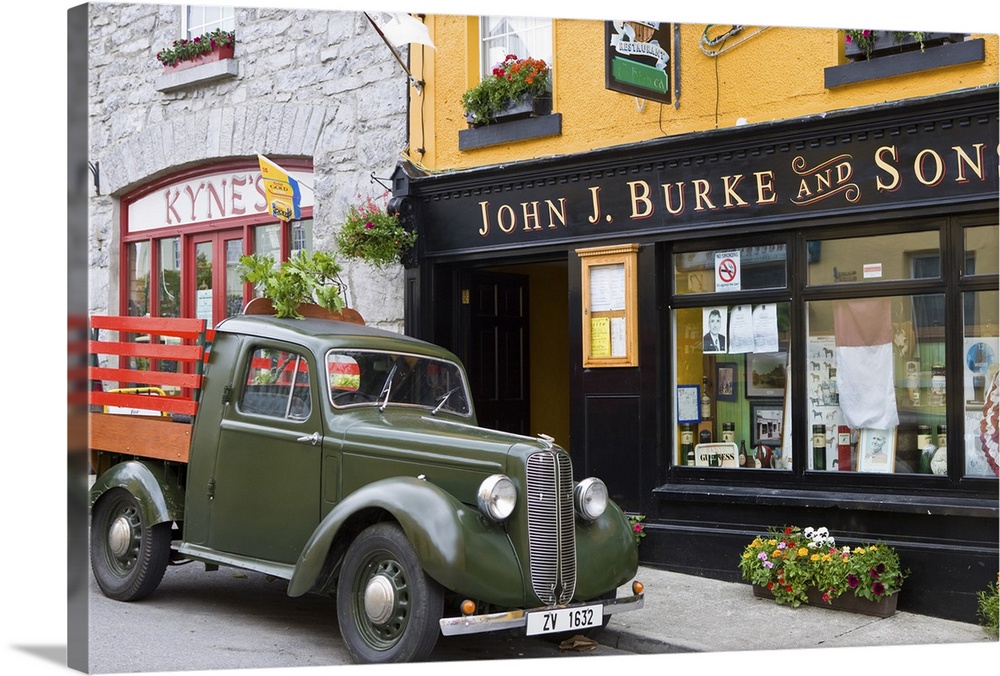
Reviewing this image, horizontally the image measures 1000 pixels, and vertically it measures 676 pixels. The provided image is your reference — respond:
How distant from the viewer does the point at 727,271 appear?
8188 mm

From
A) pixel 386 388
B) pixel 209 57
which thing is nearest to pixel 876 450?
pixel 386 388

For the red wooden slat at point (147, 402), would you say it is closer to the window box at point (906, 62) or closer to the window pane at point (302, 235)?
the window pane at point (302, 235)

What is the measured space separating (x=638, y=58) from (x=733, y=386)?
7.78 feet

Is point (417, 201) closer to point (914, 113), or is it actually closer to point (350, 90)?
point (350, 90)

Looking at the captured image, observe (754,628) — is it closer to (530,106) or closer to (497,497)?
(497,497)

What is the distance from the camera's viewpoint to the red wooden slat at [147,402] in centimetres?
729

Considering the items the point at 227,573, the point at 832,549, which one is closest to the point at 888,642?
the point at 832,549

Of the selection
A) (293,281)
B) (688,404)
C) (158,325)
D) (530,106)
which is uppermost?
(530,106)

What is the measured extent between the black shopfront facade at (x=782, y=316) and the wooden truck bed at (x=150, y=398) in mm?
2598

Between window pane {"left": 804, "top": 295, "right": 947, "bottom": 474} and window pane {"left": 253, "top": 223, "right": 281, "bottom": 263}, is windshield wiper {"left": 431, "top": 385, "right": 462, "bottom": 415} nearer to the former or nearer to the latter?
window pane {"left": 804, "top": 295, "right": 947, "bottom": 474}

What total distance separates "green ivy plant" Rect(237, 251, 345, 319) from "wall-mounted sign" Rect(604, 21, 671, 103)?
227 centimetres

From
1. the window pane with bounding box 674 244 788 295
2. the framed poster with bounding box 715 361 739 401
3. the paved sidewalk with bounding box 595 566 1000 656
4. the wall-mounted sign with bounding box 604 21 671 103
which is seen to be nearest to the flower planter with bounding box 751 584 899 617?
the paved sidewalk with bounding box 595 566 1000 656

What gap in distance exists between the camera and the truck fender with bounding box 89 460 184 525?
7133 mm

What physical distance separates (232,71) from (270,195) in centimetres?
142
